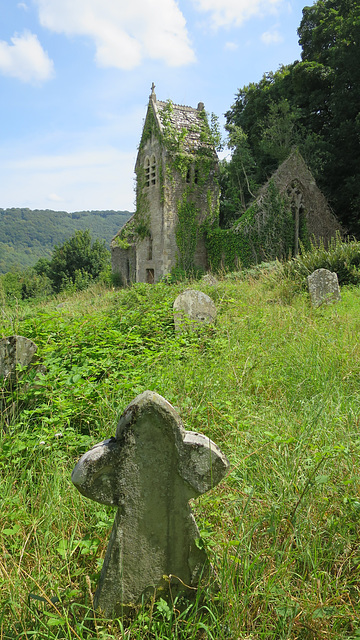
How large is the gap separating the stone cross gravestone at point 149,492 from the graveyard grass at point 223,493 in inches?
4.1

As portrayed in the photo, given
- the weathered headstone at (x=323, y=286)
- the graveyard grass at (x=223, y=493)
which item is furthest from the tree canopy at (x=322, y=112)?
the graveyard grass at (x=223, y=493)

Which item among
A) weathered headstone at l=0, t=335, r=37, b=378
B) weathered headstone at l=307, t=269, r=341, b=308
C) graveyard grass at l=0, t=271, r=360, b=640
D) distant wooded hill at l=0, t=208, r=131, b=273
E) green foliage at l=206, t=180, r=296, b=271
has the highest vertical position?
distant wooded hill at l=0, t=208, r=131, b=273

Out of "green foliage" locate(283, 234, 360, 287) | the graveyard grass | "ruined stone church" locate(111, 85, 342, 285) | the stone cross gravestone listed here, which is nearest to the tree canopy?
"ruined stone church" locate(111, 85, 342, 285)

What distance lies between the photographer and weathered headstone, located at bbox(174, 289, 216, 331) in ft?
21.2

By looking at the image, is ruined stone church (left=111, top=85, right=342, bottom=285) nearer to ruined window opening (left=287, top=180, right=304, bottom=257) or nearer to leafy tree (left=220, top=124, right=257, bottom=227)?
ruined window opening (left=287, top=180, right=304, bottom=257)

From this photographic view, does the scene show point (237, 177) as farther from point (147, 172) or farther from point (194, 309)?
point (194, 309)

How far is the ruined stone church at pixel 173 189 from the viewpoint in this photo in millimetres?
18109

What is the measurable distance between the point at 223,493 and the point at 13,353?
2.64 metres

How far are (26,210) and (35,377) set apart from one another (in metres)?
143

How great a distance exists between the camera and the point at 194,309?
661 centimetres

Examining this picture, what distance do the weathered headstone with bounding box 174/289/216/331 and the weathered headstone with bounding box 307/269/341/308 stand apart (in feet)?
10.1

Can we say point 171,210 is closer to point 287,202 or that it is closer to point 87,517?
point 287,202

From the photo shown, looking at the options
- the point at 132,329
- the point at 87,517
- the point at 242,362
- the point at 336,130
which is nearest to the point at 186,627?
the point at 87,517

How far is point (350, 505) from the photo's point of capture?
7.04 ft
